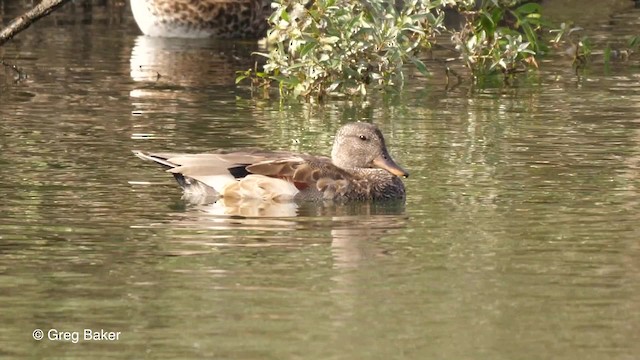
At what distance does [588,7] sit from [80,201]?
15882 mm

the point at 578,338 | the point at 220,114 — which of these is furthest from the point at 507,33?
the point at 578,338

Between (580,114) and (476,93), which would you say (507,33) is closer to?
(476,93)

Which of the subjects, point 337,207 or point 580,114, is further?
point 580,114

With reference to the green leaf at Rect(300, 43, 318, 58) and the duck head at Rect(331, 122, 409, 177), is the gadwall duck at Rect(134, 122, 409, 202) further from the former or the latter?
the green leaf at Rect(300, 43, 318, 58)

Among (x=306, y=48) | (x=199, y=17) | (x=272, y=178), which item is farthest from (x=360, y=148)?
(x=199, y=17)

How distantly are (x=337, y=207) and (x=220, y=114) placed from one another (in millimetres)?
4681

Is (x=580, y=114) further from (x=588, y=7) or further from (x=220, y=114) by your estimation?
(x=588, y=7)

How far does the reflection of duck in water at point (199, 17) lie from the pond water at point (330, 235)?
190 inches

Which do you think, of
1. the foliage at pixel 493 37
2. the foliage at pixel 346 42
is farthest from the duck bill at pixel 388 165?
the foliage at pixel 493 37

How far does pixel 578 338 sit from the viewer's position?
328 inches

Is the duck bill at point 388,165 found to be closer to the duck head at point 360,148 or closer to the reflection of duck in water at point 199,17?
the duck head at point 360,148

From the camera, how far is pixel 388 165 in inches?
506

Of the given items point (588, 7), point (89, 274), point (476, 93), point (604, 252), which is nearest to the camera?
point (89, 274)

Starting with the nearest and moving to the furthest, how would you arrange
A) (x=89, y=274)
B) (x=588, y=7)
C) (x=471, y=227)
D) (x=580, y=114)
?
(x=89, y=274) < (x=471, y=227) < (x=580, y=114) < (x=588, y=7)
